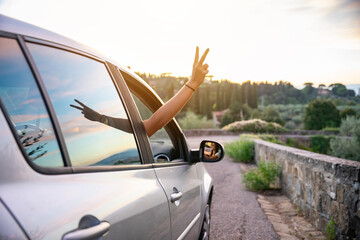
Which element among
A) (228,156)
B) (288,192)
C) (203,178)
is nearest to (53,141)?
(203,178)

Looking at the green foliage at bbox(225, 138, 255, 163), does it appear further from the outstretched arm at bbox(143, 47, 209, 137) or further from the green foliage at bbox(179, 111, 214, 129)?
the green foliage at bbox(179, 111, 214, 129)

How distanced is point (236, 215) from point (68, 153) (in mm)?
4684

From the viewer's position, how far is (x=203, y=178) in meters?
3.28

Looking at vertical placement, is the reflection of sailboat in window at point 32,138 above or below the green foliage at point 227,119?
above

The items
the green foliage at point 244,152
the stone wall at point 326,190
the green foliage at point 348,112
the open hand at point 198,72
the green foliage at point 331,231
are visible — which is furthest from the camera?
the green foliage at point 348,112

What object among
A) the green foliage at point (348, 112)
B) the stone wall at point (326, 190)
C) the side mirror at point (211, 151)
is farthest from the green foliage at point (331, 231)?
the green foliage at point (348, 112)

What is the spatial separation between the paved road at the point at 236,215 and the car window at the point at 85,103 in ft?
10.3

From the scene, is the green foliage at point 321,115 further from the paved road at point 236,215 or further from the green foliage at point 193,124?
the paved road at point 236,215

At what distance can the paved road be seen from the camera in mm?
4656

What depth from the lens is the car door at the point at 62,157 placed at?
1010 millimetres

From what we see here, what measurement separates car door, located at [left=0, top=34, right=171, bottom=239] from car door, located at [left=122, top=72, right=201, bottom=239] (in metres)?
0.34

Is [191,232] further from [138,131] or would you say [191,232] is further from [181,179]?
[138,131]

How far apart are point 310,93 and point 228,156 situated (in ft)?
201

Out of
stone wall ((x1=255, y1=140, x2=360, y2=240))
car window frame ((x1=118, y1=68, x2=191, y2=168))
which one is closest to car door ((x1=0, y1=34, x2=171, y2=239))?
car window frame ((x1=118, y1=68, x2=191, y2=168))
